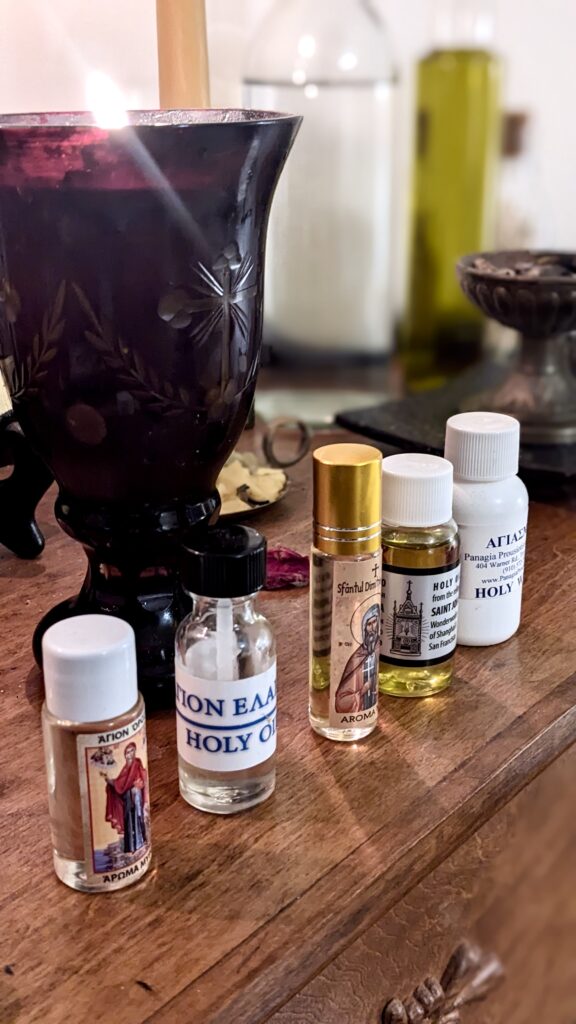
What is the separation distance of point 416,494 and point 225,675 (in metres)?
0.13

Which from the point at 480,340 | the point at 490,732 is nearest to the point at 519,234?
the point at 480,340

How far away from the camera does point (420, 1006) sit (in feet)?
1.81

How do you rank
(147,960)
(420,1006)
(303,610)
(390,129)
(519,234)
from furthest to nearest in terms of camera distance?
(519,234)
(390,129)
(303,610)
(420,1006)
(147,960)

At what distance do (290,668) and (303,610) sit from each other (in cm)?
7

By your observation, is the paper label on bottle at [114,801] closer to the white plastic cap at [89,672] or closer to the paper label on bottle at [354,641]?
the white plastic cap at [89,672]

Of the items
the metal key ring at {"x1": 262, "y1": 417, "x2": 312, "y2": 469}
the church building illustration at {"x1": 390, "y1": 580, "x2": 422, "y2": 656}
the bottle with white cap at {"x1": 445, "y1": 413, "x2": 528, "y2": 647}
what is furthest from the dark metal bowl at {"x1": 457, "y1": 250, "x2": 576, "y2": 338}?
the church building illustration at {"x1": 390, "y1": 580, "x2": 422, "y2": 656}

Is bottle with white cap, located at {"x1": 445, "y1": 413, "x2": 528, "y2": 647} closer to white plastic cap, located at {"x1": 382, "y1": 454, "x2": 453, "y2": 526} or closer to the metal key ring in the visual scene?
white plastic cap, located at {"x1": 382, "y1": 454, "x2": 453, "y2": 526}

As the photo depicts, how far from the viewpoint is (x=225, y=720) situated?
1.60 feet

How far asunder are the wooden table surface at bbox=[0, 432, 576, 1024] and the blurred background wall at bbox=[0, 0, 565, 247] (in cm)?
43

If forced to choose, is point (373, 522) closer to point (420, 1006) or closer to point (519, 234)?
point (420, 1006)

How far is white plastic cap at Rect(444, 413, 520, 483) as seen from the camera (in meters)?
0.61

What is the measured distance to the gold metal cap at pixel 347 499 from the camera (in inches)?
19.9

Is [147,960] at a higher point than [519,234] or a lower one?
lower

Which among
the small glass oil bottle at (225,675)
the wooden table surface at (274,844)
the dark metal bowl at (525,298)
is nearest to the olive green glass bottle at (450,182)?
the dark metal bowl at (525,298)
